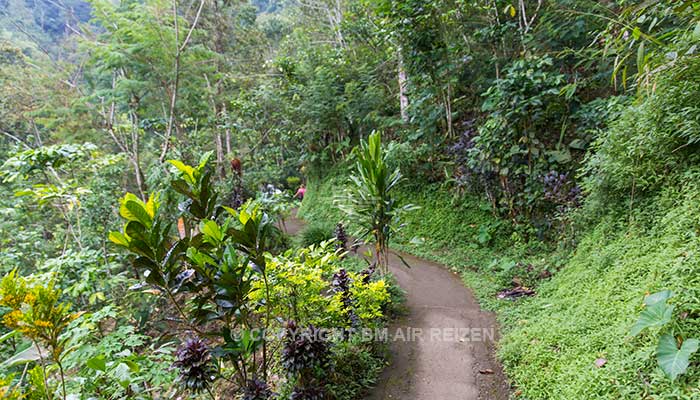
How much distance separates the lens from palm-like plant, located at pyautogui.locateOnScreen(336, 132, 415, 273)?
10.2 ft

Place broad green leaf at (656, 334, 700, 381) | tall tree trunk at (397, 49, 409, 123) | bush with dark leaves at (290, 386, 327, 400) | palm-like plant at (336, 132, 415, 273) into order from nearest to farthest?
broad green leaf at (656, 334, 700, 381) < bush with dark leaves at (290, 386, 327, 400) < palm-like plant at (336, 132, 415, 273) < tall tree trunk at (397, 49, 409, 123)

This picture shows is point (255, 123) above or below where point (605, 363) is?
above

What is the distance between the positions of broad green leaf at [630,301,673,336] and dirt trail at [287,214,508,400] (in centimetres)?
97

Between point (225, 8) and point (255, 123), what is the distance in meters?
3.93

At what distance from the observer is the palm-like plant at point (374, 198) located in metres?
3.11

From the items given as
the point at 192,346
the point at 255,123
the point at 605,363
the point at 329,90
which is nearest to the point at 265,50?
the point at 255,123

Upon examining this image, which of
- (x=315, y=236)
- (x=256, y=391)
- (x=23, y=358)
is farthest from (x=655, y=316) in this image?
(x=315, y=236)

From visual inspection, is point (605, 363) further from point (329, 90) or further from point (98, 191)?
point (329, 90)

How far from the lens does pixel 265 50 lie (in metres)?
11.6

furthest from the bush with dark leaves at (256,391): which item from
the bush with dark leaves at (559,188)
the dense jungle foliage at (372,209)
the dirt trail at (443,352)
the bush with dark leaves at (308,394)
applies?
the bush with dark leaves at (559,188)

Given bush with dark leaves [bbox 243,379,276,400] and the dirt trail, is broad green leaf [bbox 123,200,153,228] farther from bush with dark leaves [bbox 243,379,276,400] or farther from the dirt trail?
the dirt trail

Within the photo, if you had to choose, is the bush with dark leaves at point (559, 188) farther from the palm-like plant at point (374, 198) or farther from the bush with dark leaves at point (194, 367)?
the bush with dark leaves at point (194, 367)

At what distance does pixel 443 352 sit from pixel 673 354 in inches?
58.2

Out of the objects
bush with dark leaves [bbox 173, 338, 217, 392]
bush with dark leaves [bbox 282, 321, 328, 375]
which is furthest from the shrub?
bush with dark leaves [bbox 173, 338, 217, 392]
